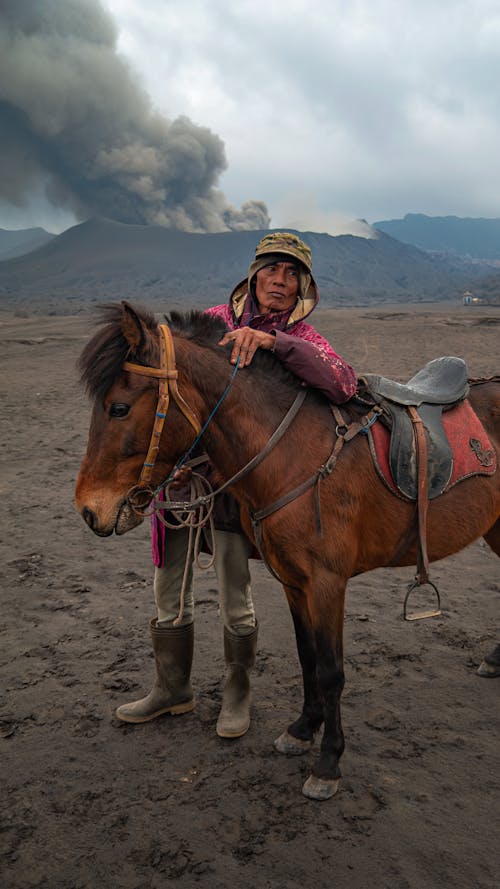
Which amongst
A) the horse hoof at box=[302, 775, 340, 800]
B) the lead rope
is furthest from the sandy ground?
the lead rope

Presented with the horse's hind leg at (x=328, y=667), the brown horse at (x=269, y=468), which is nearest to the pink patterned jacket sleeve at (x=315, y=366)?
the brown horse at (x=269, y=468)

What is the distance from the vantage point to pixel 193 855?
2199 millimetres

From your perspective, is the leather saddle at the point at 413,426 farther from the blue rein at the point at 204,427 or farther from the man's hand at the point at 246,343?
the blue rein at the point at 204,427

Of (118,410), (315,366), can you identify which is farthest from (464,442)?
(118,410)

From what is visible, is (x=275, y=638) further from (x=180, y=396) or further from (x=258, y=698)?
(x=180, y=396)

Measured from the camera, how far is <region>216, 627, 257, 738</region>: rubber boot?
113 inches

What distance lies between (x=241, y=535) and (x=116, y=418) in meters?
0.98

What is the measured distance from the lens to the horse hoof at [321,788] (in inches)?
97.4

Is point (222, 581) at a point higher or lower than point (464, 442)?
lower

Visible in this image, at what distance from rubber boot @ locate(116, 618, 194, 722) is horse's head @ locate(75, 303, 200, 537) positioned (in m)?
1.06

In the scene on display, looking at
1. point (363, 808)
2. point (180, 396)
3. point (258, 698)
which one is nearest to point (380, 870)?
point (363, 808)

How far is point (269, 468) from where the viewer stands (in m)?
2.30

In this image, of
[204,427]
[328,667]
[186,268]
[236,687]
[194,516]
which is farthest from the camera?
[186,268]

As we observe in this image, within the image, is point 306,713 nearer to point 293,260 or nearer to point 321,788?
point 321,788
